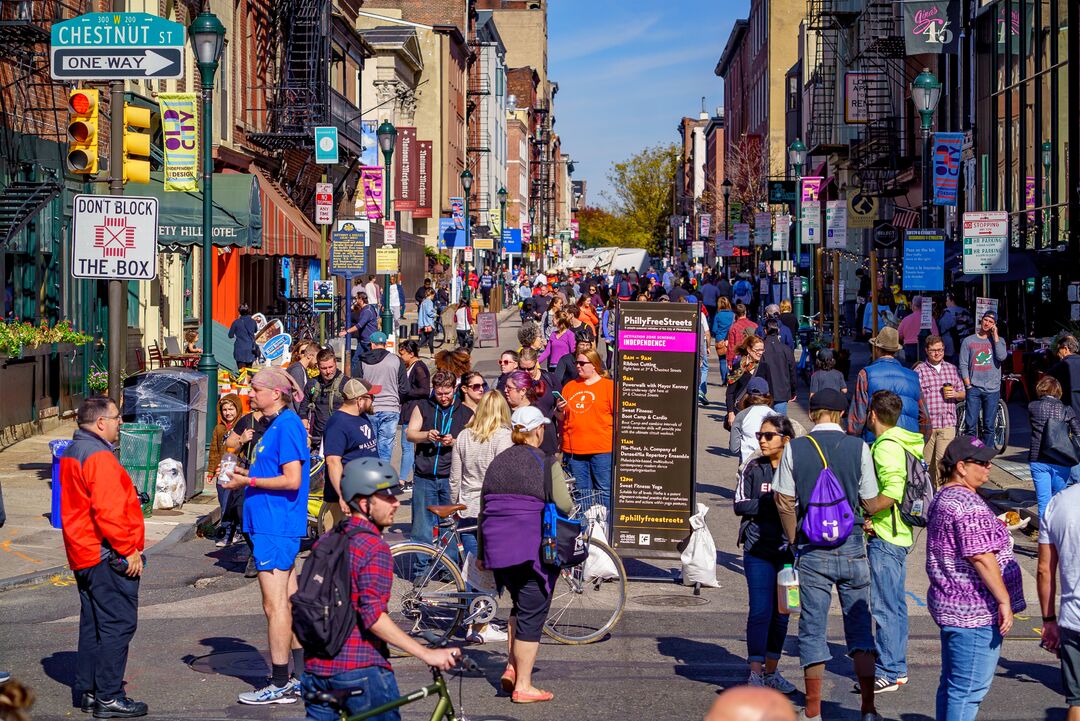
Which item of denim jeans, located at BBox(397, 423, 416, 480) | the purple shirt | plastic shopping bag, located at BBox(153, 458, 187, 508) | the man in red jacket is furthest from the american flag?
the man in red jacket

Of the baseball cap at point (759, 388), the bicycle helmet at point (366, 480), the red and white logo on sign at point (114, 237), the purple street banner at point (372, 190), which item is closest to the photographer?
the bicycle helmet at point (366, 480)

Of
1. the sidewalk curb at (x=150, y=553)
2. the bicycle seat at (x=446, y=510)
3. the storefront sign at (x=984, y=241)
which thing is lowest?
the sidewalk curb at (x=150, y=553)

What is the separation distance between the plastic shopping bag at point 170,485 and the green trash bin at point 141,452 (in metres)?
0.45

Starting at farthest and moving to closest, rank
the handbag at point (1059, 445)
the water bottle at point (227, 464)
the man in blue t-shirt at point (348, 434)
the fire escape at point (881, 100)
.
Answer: the fire escape at point (881, 100), the handbag at point (1059, 445), the water bottle at point (227, 464), the man in blue t-shirt at point (348, 434)

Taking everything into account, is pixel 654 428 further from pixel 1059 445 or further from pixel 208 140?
pixel 208 140

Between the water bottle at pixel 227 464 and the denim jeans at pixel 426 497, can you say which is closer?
the water bottle at pixel 227 464

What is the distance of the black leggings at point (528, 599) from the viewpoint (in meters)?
8.16

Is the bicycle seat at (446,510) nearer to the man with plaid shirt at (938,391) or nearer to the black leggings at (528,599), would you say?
the black leggings at (528,599)

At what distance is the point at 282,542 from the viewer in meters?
8.26

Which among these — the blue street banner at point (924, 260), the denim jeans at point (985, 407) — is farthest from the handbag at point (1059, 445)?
the blue street banner at point (924, 260)

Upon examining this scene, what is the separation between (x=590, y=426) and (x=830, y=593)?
454 cm

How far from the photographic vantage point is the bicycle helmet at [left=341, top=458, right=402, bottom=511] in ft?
18.8

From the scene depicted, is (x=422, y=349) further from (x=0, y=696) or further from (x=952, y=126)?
(x=0, y=696)

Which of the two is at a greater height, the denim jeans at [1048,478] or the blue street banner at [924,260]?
the blue street banner at [924,260]
